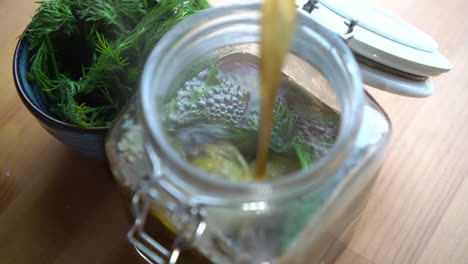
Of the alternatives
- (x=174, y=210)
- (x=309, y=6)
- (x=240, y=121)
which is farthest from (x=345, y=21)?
(x=174, y=210)

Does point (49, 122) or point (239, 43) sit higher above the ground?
point (239, 43)

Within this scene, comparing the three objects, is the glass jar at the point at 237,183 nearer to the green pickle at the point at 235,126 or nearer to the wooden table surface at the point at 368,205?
the green pickle at the point at 235,126

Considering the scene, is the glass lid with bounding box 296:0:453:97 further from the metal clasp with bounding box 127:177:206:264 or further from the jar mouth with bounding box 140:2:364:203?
the metal clasp with bounding box 127:177:206:264

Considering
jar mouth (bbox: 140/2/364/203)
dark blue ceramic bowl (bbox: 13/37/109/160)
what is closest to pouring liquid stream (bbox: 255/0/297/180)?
jar mouth (bbox: 140/2/364/203)

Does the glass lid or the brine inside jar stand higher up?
the glass lid

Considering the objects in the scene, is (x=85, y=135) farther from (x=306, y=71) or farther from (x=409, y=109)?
(x=409, y=109)

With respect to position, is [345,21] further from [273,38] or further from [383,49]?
[273,38]
